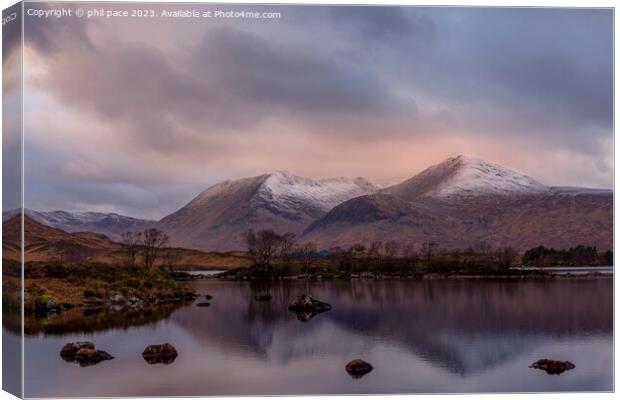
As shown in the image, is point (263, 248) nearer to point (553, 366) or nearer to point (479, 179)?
point (479, 179)

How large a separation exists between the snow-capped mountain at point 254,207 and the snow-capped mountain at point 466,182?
1848 mm

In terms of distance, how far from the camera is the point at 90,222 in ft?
86.9

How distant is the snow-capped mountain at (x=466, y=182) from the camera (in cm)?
2527

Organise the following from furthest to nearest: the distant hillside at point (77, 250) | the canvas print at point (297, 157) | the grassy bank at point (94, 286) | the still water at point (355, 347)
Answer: the grassy bank at point (94, 286), the still water at point (355, 347), the canvas print at point (297, 157), the distant hillside at point (77, 250)

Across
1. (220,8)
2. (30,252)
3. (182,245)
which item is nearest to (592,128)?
(220,8)

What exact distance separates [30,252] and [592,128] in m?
15.2

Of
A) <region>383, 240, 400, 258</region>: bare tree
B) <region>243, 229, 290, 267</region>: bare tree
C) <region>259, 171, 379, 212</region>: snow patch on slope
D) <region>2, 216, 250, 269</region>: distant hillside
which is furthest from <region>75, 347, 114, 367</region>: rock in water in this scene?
<region>383, 240, 400, 258</region>: bare tree

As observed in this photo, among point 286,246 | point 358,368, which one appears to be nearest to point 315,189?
point 358,368

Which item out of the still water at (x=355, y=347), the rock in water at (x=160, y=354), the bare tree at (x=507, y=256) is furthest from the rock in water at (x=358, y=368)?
the bare tree at (x=507, y=256)

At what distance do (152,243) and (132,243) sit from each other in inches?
41.0

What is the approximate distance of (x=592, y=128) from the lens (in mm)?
22469

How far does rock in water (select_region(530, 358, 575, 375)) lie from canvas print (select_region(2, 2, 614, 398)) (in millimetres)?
48

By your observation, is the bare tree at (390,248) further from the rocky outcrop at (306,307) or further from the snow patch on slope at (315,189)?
the snow patch on slope at (315,189)

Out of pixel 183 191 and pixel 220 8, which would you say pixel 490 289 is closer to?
pixel 183 191
